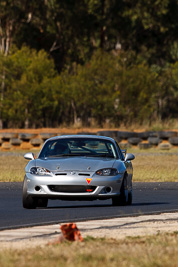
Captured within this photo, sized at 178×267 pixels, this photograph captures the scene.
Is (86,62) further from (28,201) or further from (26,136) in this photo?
(28,201)

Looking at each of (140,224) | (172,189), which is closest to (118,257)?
(140,224)

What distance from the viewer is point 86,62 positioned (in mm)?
53188

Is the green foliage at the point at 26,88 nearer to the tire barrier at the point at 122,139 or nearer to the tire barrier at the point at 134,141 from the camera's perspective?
the tire barrier at the point at 122,139

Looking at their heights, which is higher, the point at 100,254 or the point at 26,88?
the point at 100,254

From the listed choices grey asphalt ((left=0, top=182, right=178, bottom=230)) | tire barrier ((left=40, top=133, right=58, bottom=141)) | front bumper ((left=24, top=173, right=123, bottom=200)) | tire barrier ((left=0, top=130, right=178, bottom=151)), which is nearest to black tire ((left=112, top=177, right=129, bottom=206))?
grey asphalt ((left=0, top=182, right=178, bottom=230))

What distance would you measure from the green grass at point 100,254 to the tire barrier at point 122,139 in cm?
2571

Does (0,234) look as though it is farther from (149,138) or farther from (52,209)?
(149,138)

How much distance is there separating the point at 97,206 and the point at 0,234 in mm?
4674

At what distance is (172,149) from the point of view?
114 feet

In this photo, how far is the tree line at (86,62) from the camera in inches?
1772

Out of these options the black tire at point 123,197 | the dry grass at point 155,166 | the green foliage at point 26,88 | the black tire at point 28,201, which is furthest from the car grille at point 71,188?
→ the green foliage at point 26,88

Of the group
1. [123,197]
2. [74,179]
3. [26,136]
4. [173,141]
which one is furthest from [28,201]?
[26,136]

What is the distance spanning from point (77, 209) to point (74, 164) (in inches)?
36.2

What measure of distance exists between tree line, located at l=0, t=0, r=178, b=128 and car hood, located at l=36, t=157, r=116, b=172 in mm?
30495
